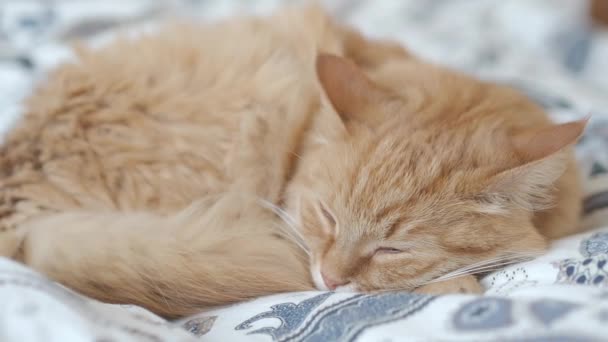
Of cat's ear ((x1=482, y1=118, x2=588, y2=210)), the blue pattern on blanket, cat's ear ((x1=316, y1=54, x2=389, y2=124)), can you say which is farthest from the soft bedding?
cat's ear ((x1=316, y1=54, x2=389, y2=124))

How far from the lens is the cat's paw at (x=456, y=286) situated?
43.2 inches

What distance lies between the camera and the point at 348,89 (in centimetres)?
123

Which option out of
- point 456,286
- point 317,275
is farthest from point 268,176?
point 456,286

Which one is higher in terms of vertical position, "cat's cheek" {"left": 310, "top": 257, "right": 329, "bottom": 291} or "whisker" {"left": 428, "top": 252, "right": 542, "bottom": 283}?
"whisker" {"left": 428, "top": 252, "right": 542, "bottom": 283}

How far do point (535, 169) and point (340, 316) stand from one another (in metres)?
0.45

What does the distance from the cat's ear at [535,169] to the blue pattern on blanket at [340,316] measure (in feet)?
0.99

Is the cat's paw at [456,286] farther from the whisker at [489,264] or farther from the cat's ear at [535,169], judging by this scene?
the cat's ear at [535,169]

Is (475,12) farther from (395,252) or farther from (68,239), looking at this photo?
(68,239)

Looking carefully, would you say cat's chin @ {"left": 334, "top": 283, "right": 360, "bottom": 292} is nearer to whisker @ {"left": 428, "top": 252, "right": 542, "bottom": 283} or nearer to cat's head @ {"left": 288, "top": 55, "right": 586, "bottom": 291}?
cat's head @ {"left": 288, "top": 55, "right": 586, "bottom": 291}

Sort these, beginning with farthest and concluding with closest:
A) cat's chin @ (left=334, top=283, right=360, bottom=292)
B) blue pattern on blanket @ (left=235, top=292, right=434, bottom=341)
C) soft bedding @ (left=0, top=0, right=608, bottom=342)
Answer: cat's chin @ (left=334, top=283, right=360, bottom=292) → blue pattern on blanket @ (left=235, top=292, right=434, bottom=341) → soft bedding @ (left=0, top=0, right=608, bottom=342)

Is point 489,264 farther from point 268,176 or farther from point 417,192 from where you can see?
point 268,176

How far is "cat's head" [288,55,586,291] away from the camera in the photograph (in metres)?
1.13

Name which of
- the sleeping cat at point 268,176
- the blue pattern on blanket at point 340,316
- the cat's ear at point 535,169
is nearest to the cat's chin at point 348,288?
the sleeping cat at point 268,176

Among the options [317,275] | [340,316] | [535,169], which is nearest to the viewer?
[340,316]
